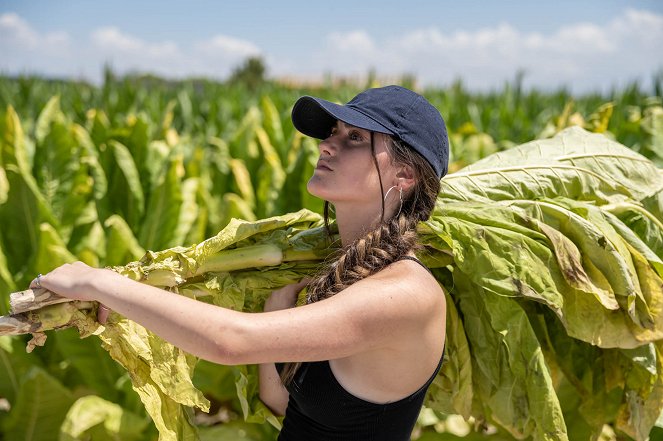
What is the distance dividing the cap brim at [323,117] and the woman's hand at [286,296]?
0.44 metres

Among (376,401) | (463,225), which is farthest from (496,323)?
(376,401)

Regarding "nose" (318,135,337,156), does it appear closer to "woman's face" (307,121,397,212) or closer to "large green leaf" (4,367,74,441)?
"woman's face" (307,121,397,212)

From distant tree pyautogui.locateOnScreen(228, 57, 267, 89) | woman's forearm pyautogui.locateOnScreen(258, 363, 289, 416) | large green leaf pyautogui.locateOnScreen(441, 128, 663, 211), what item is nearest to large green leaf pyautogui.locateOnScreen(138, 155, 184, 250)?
woman's forearm pyautogui.locateOnScreen(258, 363, 289, 416)

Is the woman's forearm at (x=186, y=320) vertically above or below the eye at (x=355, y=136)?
below

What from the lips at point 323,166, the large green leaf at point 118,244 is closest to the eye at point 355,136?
the lips at point 323,166

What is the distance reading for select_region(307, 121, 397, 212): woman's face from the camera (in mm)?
1680

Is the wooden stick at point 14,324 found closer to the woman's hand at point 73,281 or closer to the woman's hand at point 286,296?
the woman's hand at point 73,281

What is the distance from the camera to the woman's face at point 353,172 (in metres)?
1.68

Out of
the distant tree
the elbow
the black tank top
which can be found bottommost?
the distant tree

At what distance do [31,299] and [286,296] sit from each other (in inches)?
27.2

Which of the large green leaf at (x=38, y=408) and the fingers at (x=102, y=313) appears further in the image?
the large green leaf at (x=38, y=408)

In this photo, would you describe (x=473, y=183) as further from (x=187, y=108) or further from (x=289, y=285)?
(x=187, y=108)

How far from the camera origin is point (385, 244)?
1671mm

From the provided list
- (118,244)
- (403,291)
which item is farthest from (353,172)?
(118,244)
